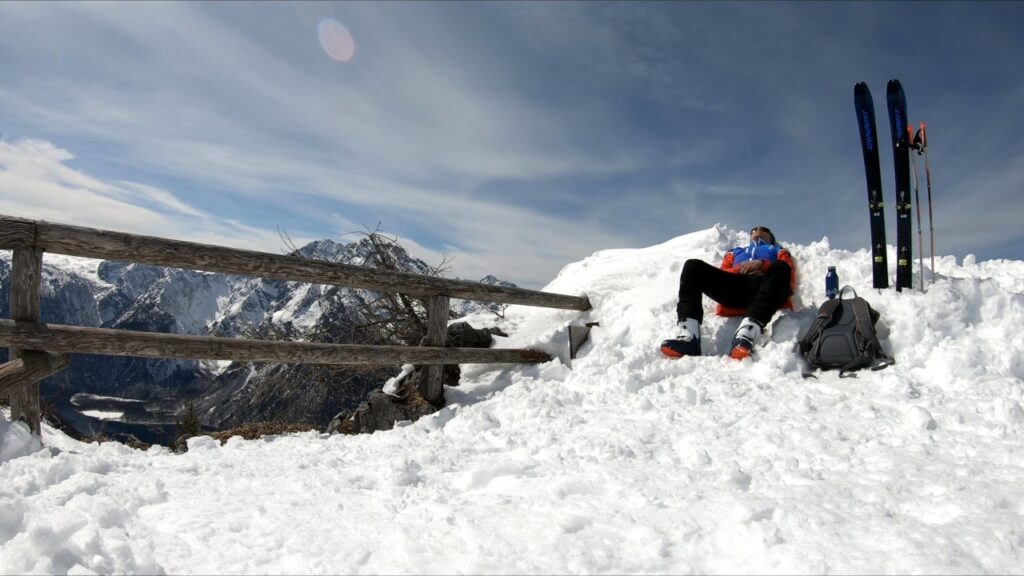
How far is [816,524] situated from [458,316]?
644cm

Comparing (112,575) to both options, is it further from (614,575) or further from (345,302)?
(345,302)

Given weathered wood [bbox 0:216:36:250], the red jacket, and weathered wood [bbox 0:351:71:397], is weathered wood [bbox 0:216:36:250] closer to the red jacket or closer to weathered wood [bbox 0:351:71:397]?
weathered wood [bbox 0:351:71:397]

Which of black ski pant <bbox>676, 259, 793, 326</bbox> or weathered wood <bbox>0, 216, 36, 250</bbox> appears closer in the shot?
weathered wood <bbox>0, 216, 36, 250</bbox>

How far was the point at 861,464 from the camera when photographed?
9.77ft

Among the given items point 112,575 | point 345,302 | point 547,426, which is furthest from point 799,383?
point 345,302

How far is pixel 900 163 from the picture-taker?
239 inches

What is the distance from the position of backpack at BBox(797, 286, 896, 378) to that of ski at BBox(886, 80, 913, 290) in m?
1.18

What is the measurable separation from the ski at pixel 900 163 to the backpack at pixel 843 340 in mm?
1179

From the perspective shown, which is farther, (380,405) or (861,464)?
(380,405)

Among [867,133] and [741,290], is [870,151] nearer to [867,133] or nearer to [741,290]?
[867,133]

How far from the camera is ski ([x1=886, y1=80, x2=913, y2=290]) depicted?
584 centimetres

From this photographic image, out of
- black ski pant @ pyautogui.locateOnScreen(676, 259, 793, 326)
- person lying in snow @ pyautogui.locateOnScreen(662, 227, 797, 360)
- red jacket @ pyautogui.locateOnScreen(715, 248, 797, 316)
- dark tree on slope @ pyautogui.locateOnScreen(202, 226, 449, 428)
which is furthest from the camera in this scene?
dark tree on slope @ pyautogui.locateOnScreen(202, 226, 449, 428)

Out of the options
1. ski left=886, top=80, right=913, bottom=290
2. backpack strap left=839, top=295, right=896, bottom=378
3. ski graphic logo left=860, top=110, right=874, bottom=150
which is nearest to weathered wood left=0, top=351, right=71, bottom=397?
backpack strap left=839, top=295, right=896, bottom=378

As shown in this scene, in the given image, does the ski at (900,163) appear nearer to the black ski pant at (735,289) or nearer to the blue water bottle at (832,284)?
the blue water bottle at (832,284)
